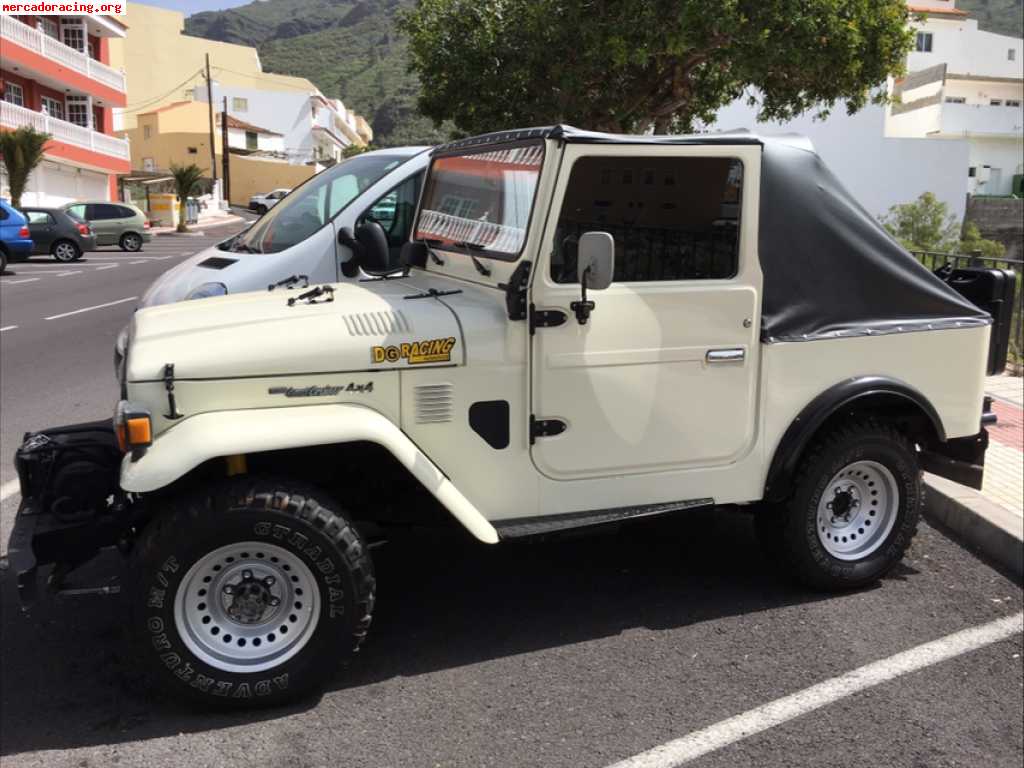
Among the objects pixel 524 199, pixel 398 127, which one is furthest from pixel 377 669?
pixel 398 127

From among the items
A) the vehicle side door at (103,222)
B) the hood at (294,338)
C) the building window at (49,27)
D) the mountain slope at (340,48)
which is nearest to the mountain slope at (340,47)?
the mountain slope at (340,48)

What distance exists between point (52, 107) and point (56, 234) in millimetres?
19590

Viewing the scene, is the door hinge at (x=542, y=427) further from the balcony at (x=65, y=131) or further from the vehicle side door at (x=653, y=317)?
the balcony at (x=65, y=131)

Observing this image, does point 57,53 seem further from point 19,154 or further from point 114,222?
point 114,222

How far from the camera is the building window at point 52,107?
40.2 metres

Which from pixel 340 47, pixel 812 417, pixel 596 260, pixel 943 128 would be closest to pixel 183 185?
pixel 943 128

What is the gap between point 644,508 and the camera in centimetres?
411

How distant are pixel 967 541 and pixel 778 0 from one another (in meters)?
9.34

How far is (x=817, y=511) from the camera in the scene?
4.40m

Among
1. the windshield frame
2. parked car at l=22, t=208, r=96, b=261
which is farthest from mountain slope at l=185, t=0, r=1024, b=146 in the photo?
the windshield frame

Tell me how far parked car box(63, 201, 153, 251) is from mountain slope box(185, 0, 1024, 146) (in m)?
70.5

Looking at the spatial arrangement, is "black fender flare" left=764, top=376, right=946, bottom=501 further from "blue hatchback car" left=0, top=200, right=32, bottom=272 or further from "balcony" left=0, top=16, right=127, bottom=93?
"balcony" left=0, top=16, right=127, bottom=93

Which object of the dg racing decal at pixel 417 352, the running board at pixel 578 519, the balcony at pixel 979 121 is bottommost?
the running board at pixel 578 519

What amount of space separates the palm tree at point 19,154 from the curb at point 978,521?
30894 millimetres
